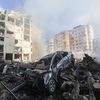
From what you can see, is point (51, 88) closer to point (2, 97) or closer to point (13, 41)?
point (2, 97)

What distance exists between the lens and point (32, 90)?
937cm

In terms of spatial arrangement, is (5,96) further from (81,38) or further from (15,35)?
(81,38)

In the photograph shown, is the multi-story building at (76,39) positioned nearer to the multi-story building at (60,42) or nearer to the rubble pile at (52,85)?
the multi-story building at (60,42)

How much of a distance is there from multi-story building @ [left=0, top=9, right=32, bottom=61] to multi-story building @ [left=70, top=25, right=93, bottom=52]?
4581 cm

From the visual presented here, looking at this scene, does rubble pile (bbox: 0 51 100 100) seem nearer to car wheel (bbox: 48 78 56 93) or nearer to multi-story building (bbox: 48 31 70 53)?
car wheel (bbox: 48 78 56 93)

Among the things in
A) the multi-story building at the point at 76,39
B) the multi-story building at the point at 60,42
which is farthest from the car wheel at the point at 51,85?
the multi-story building at the point at 60,42

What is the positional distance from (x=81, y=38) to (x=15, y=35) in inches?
2217

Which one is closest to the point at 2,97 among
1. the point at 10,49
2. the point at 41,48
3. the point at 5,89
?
the point at 5,89

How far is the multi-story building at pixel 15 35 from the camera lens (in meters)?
59.6

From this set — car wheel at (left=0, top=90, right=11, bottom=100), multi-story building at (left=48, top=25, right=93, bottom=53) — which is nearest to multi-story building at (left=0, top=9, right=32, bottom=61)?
multi-story building at (left=48, top=25, right=93, bottom=53)

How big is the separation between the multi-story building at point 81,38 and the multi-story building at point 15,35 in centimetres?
4581

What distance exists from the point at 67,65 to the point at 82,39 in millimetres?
Answer: 100917

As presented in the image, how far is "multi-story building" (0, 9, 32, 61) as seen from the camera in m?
59.6

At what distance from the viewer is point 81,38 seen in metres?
111
